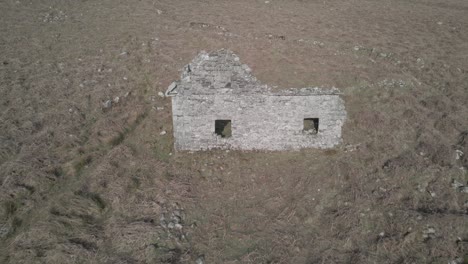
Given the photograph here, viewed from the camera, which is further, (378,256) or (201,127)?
(201,127)

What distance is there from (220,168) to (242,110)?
2238 millimetres

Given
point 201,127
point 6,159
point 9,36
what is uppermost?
point 9,36

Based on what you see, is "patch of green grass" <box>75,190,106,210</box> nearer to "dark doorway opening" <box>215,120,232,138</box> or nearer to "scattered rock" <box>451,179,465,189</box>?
"dark doorway opening" <box>215,120,232,138</box>

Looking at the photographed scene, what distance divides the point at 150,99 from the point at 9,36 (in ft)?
46.3

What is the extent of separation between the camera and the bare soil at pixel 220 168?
376 inches

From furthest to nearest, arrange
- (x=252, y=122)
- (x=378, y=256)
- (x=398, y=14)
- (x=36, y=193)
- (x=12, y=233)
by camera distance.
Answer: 1. (x=398, y=14)
2. (x=252, y=122)
3. (x=36, y=193)
4. (x=12, y=233)
5. (x=378, y=256)

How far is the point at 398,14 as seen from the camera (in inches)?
1308

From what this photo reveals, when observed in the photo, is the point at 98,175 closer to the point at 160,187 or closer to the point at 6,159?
the point at 160,187

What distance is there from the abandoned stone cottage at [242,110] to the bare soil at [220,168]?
22.5 inches

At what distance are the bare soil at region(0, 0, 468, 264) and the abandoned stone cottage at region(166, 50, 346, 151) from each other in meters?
0.57

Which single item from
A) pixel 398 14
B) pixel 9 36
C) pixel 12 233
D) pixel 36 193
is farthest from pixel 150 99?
pixel 398 14

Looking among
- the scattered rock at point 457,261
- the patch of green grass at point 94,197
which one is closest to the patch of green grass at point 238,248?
the patch of green grass at point 94,197

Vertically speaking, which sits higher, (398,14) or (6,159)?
(398,14)

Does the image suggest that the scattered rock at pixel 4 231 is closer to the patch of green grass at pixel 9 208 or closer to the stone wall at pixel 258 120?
the patch of green grass at pixel 9 208
